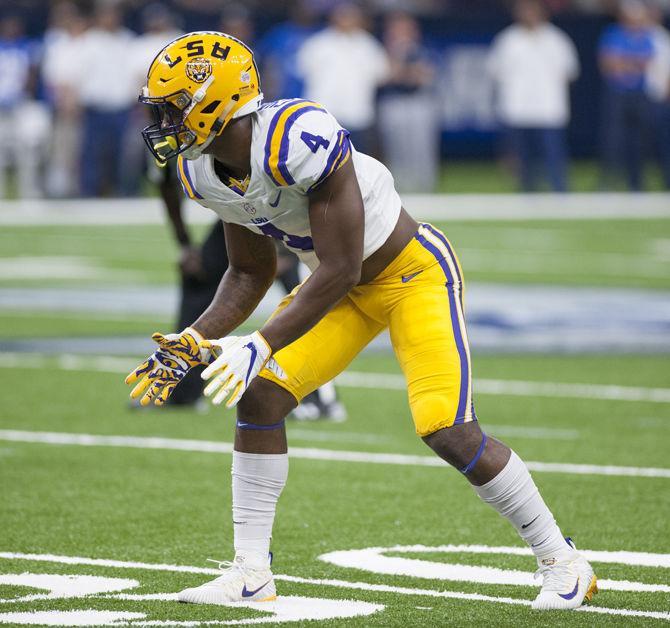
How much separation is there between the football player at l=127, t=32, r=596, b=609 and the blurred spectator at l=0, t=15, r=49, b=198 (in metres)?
15.8

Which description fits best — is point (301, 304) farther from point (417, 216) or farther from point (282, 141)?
point (417, 216)

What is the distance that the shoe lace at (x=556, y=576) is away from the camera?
4910 millimetres

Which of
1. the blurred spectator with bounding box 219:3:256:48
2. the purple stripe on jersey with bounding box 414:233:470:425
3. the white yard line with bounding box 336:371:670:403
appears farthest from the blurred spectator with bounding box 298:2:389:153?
the purple stripe on jersey with bounding box 414:233:470:425

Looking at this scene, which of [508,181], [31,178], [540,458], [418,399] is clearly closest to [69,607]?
[418,399]

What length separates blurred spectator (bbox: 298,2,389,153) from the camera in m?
20.4

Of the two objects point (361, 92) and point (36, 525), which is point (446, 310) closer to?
point (36, 525)

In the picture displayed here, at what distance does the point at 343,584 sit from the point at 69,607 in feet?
2.93

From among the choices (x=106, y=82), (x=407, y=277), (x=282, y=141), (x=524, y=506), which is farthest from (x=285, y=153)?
(x=106, y=82)

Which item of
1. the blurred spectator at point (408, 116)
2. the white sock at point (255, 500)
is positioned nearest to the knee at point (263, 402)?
the white sock at point (255, 500)

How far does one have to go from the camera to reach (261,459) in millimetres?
5027

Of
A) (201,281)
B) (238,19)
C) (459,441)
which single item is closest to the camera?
(459,441)

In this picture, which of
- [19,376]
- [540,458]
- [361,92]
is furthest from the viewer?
[361,92]

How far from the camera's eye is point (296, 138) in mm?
4801

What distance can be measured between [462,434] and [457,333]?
332 mm
